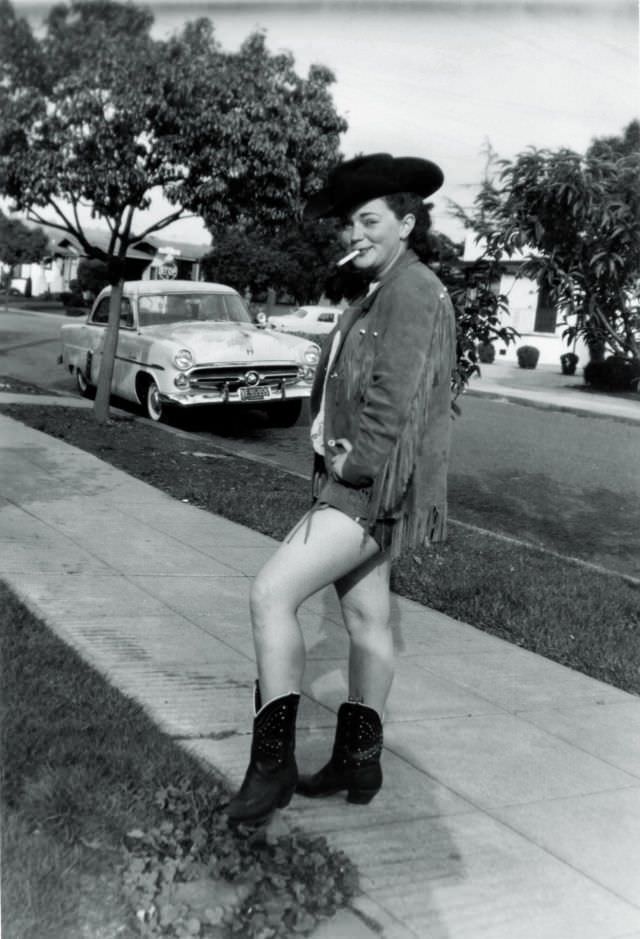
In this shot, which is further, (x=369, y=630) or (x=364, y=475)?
(x=369, y=630)

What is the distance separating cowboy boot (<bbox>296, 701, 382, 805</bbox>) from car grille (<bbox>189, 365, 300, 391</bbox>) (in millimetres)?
9352

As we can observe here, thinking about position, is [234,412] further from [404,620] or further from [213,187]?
[404,620]

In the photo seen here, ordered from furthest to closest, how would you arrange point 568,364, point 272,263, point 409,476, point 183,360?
point 272,263
point 568,364
point 183,360
point 409,476

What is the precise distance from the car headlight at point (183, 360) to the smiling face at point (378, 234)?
30.5 ft

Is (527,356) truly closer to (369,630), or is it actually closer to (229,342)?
(229,342)

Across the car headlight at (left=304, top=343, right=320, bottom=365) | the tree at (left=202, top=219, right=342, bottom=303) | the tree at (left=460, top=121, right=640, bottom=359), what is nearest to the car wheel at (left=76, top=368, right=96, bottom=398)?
the car headlight at (left=304, top=343, right=320, bottom=365)

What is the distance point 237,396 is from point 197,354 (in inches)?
25.0

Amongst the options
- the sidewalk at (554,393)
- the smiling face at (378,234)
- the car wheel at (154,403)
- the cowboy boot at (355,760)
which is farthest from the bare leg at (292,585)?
the sidewalk at (554,393)

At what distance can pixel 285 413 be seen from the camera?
13.5 m

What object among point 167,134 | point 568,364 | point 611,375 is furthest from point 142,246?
point 568,364

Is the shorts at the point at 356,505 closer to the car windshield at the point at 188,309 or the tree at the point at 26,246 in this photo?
the car windshield at the point at 188,309

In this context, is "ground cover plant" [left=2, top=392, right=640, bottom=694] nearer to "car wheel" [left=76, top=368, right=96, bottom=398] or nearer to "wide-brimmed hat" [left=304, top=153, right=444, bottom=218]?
"wide-brimmed hat" [left=304, top=153, right=444, bottom=218]

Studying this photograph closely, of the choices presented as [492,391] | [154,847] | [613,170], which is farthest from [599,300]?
[492,391]

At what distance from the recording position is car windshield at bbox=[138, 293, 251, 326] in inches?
543
